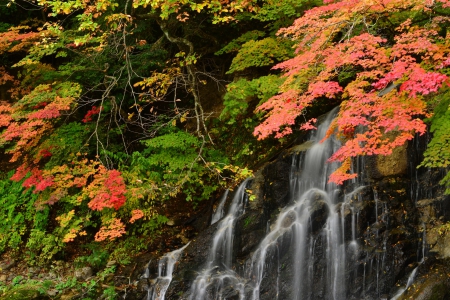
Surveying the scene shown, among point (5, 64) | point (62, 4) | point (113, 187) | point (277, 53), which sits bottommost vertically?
point (113, 187)

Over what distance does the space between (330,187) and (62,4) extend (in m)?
5.76

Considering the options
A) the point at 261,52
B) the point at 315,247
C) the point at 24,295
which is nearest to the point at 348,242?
the point at 315,247

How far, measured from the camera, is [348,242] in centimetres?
691

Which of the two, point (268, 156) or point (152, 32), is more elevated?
point (152, 32)

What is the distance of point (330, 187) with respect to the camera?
7.74 m

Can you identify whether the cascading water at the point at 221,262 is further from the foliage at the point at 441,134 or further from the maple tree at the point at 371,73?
the foliage at the point at 441,134

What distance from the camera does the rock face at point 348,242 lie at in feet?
21.1

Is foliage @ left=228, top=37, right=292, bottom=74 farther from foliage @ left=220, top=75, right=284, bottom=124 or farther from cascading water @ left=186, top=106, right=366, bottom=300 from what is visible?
cascading water @ left=186, top=106, right=366, bottom=300

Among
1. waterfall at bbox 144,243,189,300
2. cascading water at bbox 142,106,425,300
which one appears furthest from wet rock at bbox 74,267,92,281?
cascading water at bbox 142,106,425,300

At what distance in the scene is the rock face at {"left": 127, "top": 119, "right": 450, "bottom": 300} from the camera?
642 centimetres

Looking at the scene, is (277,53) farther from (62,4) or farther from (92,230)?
(92,230)

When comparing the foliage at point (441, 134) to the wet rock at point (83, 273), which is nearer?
the foliage at point (441, 134)

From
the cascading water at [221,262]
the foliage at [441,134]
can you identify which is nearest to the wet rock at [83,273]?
the cascading water at [221,262]

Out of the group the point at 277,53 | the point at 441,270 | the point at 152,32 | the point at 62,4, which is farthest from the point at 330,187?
the point at 152,32
